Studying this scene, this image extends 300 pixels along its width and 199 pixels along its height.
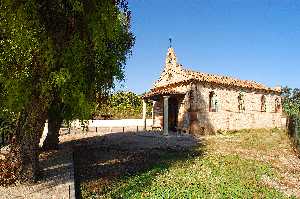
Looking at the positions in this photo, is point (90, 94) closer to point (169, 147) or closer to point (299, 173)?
point (169, 147)

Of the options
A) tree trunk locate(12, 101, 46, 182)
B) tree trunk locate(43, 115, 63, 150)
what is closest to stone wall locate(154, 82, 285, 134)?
tree trunk locate(43, 115, 63, 150)

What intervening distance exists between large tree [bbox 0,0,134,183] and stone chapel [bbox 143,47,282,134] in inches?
589

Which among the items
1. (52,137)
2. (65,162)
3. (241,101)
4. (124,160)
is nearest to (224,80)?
(241,101)

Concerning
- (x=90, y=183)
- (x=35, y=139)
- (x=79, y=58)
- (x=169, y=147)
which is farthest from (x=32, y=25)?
(x=169, y=147)

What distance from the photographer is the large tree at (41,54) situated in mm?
11117

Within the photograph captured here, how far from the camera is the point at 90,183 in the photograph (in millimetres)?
12812

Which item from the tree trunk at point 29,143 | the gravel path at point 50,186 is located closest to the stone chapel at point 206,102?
the gravel path at point 50,186

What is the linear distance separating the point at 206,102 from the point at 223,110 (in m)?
2.38

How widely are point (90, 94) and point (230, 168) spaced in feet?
23.2

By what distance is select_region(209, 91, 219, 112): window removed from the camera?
29797mm

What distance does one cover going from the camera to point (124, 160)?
1688cm

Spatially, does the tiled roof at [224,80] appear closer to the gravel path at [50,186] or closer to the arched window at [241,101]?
the arched window at [241,101]

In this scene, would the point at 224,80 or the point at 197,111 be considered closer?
the point at 197,111

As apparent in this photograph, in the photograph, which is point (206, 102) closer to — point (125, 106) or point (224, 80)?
point (224, 80)
